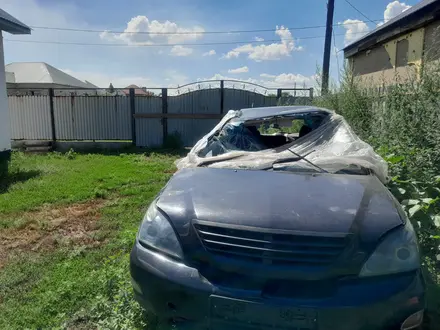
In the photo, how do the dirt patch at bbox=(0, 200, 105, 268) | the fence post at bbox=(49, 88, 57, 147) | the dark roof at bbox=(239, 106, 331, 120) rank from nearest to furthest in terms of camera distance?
1. the dark roof at bbox=(239, 106, 331, 120)
2. the dirt patch at bbox=(0, 200, 105, 268)
3. the fence post at bbox=(49, 88, 57, 147)

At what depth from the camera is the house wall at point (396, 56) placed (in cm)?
599

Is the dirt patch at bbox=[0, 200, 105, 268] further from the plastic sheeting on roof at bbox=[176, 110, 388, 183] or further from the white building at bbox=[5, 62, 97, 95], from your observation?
the white building at bbox=[5, 62, 97, 95]

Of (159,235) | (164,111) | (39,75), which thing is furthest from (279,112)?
(39,75)

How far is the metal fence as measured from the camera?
34.6 ft

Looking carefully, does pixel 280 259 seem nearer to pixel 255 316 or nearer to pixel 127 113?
pixel 255 316

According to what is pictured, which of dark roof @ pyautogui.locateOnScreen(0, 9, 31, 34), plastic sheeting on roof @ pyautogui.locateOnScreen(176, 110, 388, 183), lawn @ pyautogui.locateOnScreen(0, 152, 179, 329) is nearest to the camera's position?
lawn @ pyautogui.locateOnScreen(0, 152, 179, 329)

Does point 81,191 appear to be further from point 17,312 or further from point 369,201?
point 369,201

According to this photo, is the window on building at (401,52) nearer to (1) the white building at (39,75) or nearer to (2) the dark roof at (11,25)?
(2) the dark roof at (11,25)

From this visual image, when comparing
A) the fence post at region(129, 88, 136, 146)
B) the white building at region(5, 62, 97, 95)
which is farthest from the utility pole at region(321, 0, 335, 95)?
the white building at region(5, 62, 97, 95)

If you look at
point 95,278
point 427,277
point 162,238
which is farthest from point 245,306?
point 95,278

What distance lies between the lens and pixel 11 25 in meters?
7.53

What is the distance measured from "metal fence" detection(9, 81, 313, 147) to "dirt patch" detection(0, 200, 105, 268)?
19.7 feet

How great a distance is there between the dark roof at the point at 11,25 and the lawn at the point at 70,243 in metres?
3.22

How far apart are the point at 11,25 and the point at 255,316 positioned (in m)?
8.70
